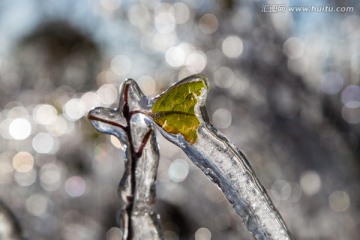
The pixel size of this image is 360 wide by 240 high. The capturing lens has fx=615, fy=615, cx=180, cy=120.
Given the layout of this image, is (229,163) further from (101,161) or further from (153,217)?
(101,161)

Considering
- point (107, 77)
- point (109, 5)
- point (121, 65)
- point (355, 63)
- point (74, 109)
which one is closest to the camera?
point (355, 63)

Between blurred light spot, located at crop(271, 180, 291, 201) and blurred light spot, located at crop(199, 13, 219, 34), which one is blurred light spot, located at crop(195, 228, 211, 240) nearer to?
blurred light spot, located at crop(271, 180, 291, 201)

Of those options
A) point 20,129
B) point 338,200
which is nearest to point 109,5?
point 20,129

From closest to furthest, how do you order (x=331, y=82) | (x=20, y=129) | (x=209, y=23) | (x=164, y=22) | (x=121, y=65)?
1. (x=331, y=82)
2. (x=209, y=23)
3. (x=164, y=22)
4. (x=20, y=129)
5. (x=121, y=65)

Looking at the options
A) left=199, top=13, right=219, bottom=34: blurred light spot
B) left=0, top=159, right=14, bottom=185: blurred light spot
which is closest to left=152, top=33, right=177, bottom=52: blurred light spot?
left=199, top=13, right=219, bottom=34: blurred light spot

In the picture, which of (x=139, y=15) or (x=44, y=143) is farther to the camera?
(x=44, y=143)

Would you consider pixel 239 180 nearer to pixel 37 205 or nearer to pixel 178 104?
pixel 178 104
